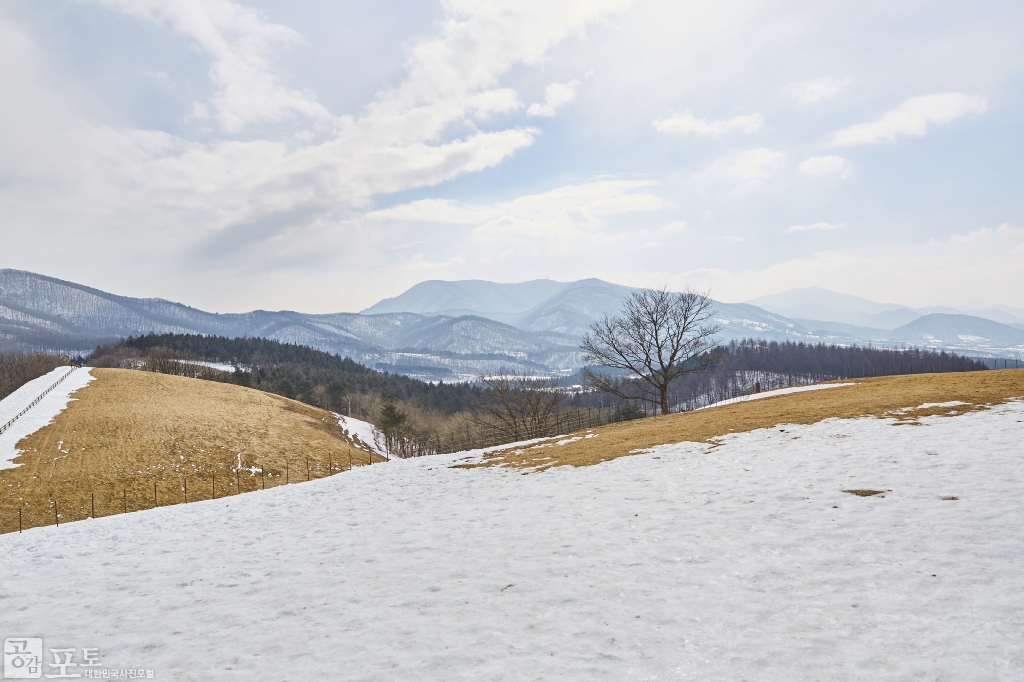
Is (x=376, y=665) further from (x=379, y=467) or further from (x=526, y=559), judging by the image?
(x=379, y=467)

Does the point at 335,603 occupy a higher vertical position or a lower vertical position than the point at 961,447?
lower

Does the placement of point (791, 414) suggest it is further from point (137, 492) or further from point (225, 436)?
point (225, 436)

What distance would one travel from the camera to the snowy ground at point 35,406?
38175 mm

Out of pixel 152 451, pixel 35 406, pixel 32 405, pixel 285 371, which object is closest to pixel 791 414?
pixel 152 451

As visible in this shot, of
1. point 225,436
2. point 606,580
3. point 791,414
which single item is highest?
point 791,414

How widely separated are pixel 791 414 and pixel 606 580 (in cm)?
1726

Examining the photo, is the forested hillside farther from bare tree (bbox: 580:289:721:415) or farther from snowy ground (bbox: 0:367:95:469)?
Result: bare tree (bbox: 580:289:721:415)

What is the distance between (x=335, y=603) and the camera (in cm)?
825

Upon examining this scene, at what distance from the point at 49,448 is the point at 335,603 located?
4757cm

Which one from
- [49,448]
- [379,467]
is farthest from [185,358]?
[379,467]

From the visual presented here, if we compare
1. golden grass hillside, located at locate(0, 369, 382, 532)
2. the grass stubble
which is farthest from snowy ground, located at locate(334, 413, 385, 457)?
golden grass hillside, located at locate(0, 369, 382, 532)

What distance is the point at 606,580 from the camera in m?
7.94

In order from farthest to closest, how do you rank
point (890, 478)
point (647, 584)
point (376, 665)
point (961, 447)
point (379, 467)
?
point (379, 467) → point (961, 447) → point (890, 478) → point (647, 584) → point (376, 665)

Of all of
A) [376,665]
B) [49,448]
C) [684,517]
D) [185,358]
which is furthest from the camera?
[185,358]
